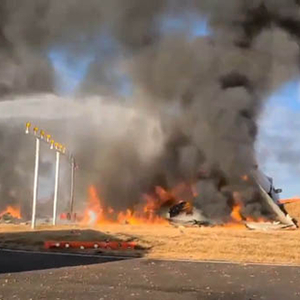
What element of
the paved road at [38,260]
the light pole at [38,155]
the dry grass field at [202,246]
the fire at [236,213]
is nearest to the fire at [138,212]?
the light pole at [38,155]

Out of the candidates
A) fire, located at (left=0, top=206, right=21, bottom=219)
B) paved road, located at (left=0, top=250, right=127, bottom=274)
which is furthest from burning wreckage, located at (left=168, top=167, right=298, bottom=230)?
paved road, located at (left=0, top=250, right=127, bottom=274)

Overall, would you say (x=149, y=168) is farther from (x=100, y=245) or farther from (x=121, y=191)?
(x=100, y=245)

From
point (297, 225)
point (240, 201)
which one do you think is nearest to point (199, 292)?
point (297, 225)

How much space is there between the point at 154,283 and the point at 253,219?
88.1 feet

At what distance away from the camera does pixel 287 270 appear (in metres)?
13.3

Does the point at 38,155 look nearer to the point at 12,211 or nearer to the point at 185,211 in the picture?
the point at 185,211

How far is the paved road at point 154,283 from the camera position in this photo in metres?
8.92

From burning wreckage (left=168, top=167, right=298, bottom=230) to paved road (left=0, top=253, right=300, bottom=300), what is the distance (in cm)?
2090

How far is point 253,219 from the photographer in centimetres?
3625

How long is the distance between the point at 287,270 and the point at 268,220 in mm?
23071

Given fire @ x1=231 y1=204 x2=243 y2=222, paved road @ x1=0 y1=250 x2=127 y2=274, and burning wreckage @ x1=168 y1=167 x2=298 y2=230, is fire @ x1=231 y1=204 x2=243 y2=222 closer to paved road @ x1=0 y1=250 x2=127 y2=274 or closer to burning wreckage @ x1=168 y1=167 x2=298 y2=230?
burning wreckage @ x1=168 y1=167 x2=298 y2=230

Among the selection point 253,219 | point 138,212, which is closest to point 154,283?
point 253,219

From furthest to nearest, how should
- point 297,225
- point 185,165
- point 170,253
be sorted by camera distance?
point 185,165
point 297,225
point 170,253

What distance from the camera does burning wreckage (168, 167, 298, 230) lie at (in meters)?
34.7
